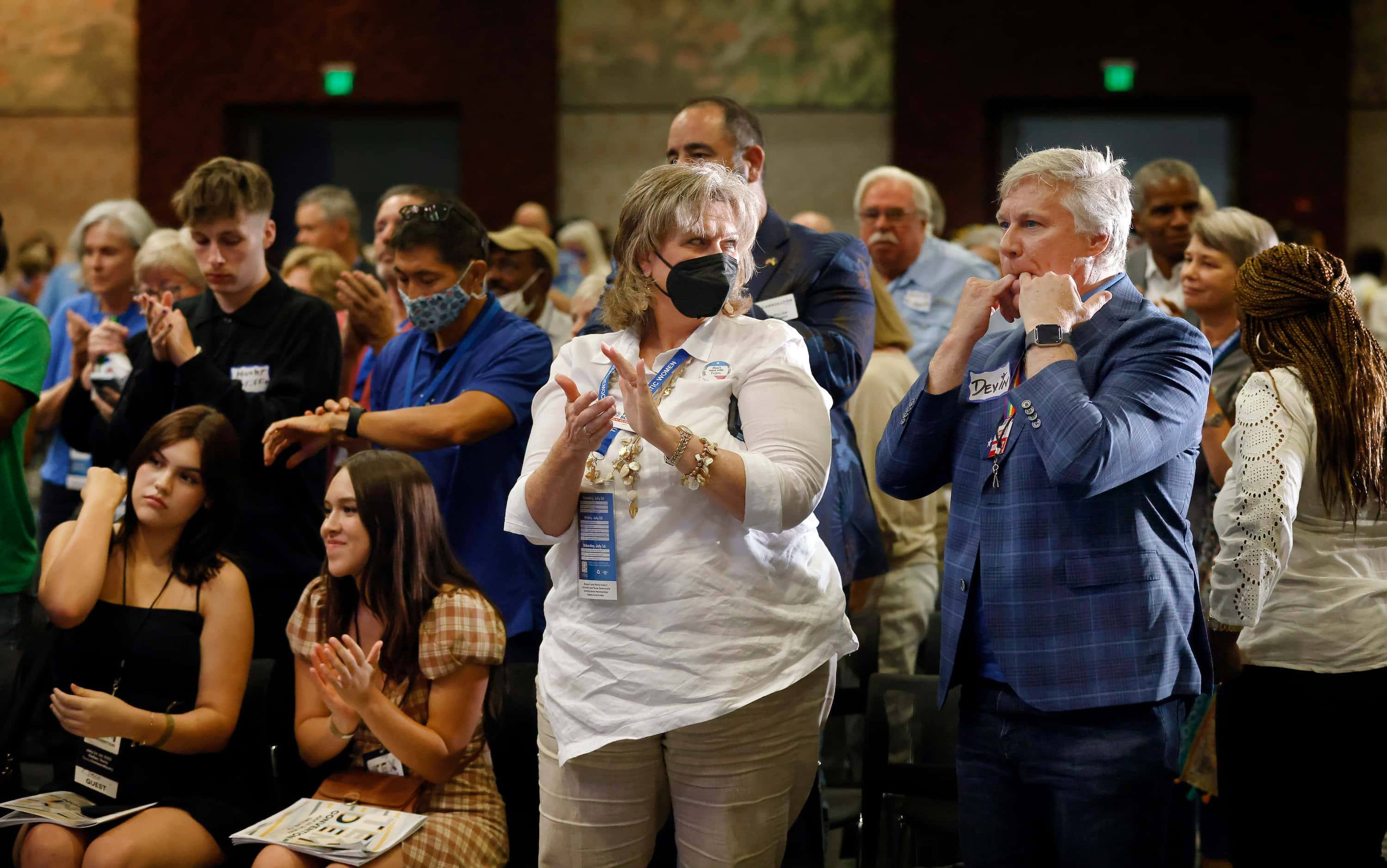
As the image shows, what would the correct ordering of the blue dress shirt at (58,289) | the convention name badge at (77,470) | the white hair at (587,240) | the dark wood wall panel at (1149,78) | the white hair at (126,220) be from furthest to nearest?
the dark wood wall panel at (1149,78)
the blue dress shirt at (58,289)
the white hair at (587,240)
the white hair at (126,220)
the convention name badge at (77,470)

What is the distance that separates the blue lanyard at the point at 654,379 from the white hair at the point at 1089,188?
1.98 feet

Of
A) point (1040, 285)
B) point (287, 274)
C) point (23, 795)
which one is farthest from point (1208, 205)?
point (23, 795)

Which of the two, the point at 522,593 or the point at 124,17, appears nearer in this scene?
the point at 522,593

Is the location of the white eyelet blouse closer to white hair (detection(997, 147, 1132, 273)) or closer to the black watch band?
white hair (detection(997, 147, 1132, 273))

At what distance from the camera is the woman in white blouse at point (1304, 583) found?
225 centimetres

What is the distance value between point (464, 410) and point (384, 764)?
2.58 ft

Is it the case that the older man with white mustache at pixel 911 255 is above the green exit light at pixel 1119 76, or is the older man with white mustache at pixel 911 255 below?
below

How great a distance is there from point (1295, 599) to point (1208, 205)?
243 cm

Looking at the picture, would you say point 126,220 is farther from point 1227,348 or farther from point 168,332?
point 1227,348

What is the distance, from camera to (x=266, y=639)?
3.14 meters

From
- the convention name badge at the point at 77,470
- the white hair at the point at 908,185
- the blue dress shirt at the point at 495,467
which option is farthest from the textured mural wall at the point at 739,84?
the blue dress shirt at the point at 495,467

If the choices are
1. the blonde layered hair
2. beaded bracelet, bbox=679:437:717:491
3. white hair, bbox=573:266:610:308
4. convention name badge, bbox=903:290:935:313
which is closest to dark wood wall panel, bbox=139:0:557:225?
convention name badge, bbox=903:290:935:313

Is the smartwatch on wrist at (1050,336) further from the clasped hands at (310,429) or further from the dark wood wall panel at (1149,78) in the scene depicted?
the dark wood wall panel at (1149,78)

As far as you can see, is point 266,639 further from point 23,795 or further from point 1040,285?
point 1040,285
